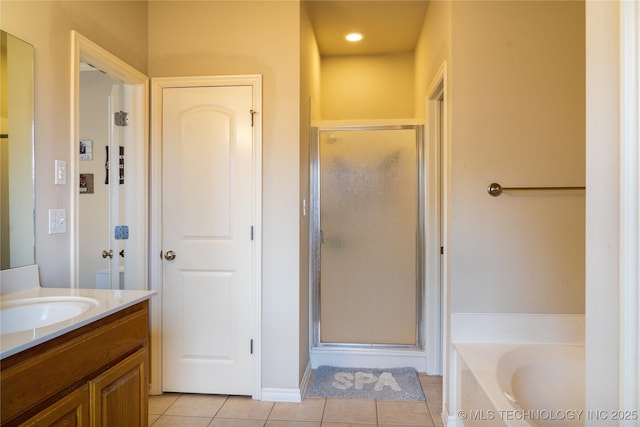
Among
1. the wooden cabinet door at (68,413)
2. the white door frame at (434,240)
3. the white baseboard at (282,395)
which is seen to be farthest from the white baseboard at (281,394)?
the wooden cabinet door at (68,413)

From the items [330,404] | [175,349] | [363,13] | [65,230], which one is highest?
[363,13]

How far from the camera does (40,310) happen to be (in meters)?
1.25

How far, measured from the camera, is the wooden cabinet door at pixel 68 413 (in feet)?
3.07

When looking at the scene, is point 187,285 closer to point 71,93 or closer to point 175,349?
point 175,349

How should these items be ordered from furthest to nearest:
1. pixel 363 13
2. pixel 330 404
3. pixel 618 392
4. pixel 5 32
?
pixel 363 13 < pixel 330 404 < pixel 5 32 < pixel 618 392

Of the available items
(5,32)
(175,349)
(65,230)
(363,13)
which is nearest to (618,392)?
(65,230)

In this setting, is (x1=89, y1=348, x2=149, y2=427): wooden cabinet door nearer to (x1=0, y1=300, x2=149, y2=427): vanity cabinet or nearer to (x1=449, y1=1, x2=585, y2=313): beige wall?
(x1=0, y1=300, x2=149, y2=427): vanity cabinet

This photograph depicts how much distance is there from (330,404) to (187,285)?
4.01 feet

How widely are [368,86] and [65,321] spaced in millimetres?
3244

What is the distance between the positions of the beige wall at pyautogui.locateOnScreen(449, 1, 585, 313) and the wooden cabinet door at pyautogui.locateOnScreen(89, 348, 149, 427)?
154 centimetres

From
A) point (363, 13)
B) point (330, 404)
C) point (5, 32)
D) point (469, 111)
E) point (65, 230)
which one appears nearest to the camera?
point (5, 32)

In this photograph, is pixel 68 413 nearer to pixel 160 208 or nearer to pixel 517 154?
pixel 160 208

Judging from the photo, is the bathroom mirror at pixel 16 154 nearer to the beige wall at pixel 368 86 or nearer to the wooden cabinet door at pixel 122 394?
the wooden cabinet door at pixel 122 394

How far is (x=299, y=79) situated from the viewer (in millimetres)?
2236
